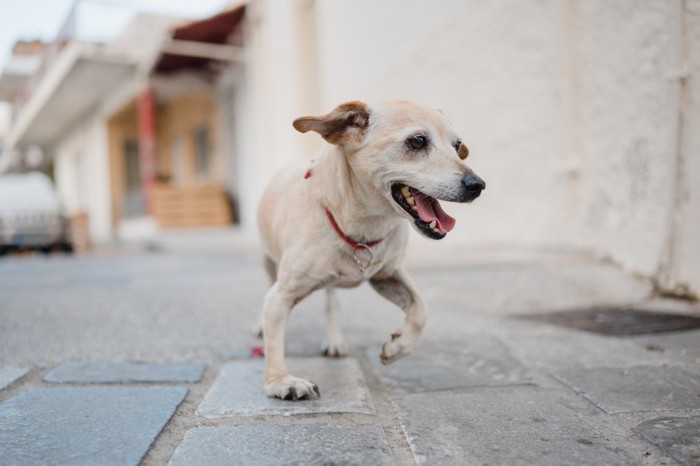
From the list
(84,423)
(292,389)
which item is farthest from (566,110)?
(84,423)

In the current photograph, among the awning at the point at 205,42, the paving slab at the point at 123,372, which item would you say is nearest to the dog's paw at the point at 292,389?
the paving slab at the point at 123,372

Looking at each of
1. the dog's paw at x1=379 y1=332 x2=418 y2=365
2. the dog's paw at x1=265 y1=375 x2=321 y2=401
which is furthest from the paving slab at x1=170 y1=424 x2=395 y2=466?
the dog's paw at x1=379 y1=332 x2=418 y2=365

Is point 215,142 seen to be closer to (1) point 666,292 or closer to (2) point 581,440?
(1) point 666,292

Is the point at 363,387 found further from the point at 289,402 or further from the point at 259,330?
the point at 259,330

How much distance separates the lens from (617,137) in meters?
3.99

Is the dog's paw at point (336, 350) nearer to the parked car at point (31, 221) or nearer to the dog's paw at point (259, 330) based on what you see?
the dog's paw at point (259, 330)

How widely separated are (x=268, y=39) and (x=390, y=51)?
3954mm

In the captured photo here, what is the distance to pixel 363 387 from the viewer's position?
2014 millimetres

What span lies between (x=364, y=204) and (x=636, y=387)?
1.12 meters

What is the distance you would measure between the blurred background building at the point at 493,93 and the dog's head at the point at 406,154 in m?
1.94

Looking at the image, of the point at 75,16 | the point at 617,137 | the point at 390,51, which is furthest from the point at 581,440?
the point at 75,16

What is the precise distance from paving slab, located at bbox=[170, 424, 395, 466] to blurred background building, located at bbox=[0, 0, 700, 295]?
2.51 meters

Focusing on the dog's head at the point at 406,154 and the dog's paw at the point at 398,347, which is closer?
the dog's head at the point at 406,154

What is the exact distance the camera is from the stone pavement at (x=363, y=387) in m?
1.47
